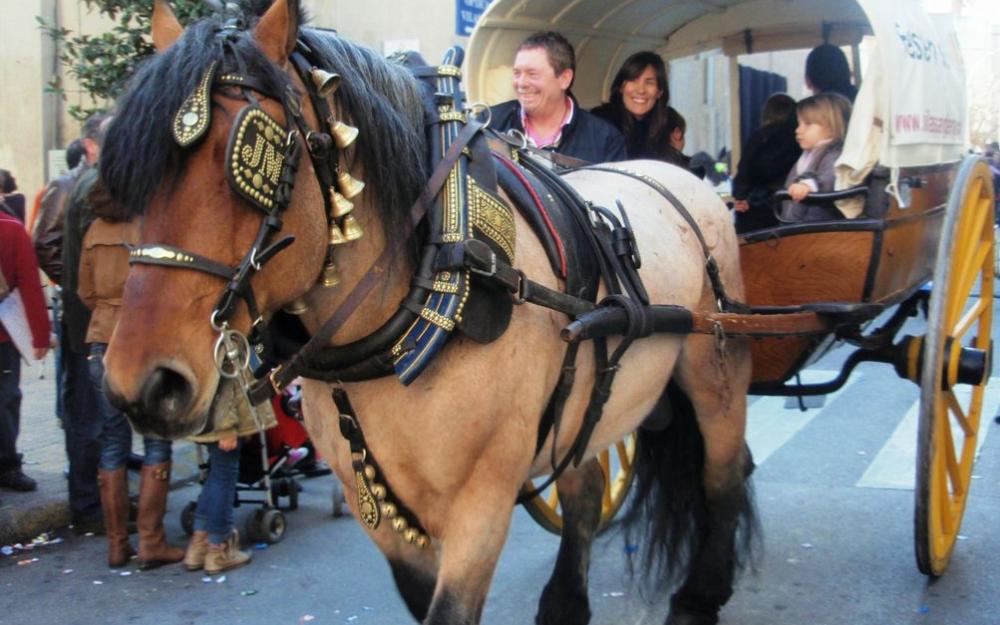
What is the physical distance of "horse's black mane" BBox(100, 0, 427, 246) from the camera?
2.18 metres

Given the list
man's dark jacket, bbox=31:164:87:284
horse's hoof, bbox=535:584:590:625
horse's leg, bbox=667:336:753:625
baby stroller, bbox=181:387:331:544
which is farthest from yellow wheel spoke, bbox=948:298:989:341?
man's dark jacket, bbox=31:164:87:284

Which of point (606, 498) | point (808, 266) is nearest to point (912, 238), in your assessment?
point (808, 266)

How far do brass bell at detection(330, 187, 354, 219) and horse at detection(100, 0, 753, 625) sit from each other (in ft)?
0.08

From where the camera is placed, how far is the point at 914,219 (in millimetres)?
4789

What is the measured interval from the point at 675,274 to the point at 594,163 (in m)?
1.00

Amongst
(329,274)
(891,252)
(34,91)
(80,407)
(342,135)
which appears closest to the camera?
(342,135)

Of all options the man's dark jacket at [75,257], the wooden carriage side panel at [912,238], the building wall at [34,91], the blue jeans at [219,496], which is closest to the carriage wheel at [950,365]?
the wooden carriage side panel at [912,238]

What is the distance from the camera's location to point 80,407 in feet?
18.8

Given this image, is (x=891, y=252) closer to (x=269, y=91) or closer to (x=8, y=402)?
(x=269, y=91)

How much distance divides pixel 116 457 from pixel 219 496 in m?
0.53

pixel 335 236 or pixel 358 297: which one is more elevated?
pixel 335 236

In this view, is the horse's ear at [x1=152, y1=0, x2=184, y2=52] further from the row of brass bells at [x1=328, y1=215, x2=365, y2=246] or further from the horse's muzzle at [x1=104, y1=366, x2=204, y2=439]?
the horse's muzzle at [x1=104, y1=366, x2=204, y2=439]

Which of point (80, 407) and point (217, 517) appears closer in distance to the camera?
point (217, 517)

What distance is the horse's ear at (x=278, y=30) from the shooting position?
2.35 m
